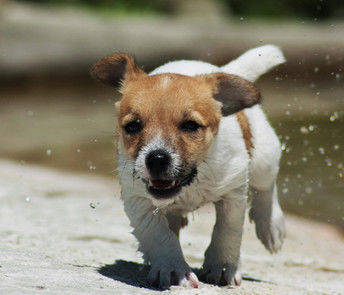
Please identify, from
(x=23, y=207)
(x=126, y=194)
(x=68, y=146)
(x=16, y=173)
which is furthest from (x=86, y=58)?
(x=126, y=194)

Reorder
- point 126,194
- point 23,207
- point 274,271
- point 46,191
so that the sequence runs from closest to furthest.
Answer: point 126,194 → point 274,271 → point 23,207 → point 46,191

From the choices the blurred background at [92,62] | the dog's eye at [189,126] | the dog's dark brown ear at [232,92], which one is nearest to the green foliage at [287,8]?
the blurred background at [92,62]

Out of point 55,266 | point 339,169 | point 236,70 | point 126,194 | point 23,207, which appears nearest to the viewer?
point 55,266

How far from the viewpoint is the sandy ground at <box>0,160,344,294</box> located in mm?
4105

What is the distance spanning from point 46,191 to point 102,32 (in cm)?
750

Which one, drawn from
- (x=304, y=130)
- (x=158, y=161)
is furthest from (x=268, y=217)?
(x=304, y=130)

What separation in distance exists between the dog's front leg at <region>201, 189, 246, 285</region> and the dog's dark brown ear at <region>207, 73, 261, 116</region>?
60 centimetres

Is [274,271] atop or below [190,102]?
below

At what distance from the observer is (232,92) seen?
493 cm

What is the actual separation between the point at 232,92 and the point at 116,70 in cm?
91

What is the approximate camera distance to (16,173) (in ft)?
32.8

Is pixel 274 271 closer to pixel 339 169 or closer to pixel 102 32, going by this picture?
pixel 339 169

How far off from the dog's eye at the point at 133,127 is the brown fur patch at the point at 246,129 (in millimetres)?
1037

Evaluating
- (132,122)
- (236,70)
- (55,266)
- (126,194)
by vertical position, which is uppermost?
(236,70)
